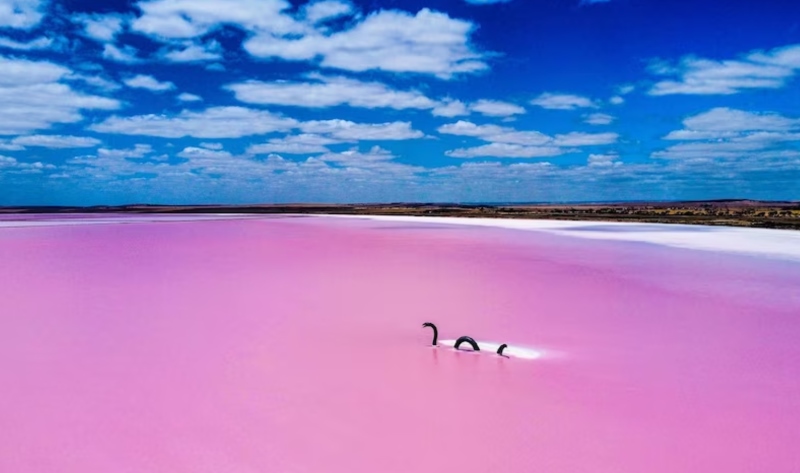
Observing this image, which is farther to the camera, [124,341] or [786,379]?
[124,341]

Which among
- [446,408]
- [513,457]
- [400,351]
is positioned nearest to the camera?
[513,457]

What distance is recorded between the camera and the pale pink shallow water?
439 cm

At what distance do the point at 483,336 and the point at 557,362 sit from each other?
142 cm

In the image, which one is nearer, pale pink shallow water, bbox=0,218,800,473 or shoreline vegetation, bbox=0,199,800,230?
pale pink shallow water, bbox=0,218,800,473

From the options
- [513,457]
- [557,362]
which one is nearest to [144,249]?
[557,362]

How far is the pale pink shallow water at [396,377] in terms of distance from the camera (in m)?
4.39

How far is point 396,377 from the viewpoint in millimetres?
6078

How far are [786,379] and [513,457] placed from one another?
3324mm

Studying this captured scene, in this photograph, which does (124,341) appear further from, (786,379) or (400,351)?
(786,379)

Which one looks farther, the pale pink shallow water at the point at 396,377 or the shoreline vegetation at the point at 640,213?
the shoreline vegetation at the point at 640,213

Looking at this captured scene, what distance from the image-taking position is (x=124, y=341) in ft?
24.8

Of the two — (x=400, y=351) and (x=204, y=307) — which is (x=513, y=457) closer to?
(x=400, y=351)

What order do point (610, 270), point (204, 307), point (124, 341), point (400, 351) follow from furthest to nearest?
point (610, 270) < point (204, 307) < point (124, 341) < point (400, 351)

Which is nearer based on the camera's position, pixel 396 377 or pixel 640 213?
pixel 396 377
